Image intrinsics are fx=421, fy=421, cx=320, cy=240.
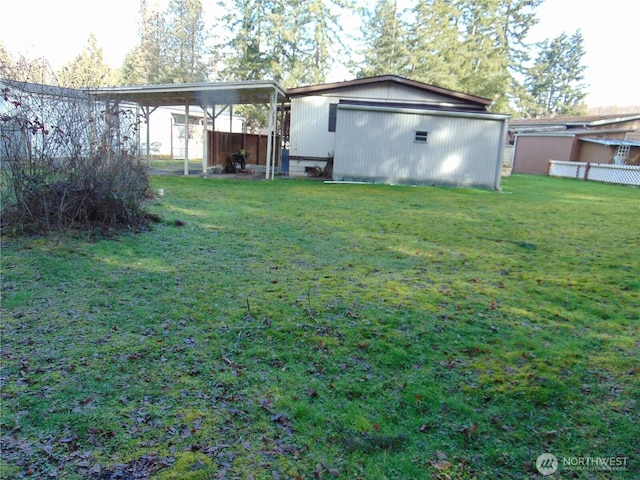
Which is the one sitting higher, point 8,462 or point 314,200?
point 314,200

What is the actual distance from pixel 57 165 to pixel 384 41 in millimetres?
31787

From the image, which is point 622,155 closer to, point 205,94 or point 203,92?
point 205,94

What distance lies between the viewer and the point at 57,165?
18.1 feet

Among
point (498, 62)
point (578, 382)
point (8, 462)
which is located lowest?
point (8, 462)

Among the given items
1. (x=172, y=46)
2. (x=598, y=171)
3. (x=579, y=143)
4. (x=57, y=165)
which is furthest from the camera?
(x=172, y=46)

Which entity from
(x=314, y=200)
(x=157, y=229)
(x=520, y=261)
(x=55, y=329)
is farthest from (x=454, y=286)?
(x=314, y=200)

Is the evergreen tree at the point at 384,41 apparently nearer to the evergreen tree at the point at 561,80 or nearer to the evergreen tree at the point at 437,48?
the evergreen tree at the point at 437,48

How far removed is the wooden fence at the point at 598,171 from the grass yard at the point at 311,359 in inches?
592

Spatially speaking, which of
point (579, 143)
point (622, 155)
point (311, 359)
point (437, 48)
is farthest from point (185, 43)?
point (311, 359)

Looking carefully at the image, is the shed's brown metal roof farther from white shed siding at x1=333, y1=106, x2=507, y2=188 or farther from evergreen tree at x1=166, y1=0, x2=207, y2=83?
evergreen tree at x1=166, y1=0, x2=207, y2=83

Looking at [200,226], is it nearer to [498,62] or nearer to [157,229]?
[157,229]

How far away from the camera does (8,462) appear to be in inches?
78.9

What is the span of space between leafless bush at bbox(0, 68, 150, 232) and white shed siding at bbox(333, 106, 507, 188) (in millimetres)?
9295

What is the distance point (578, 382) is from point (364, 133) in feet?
40.3
